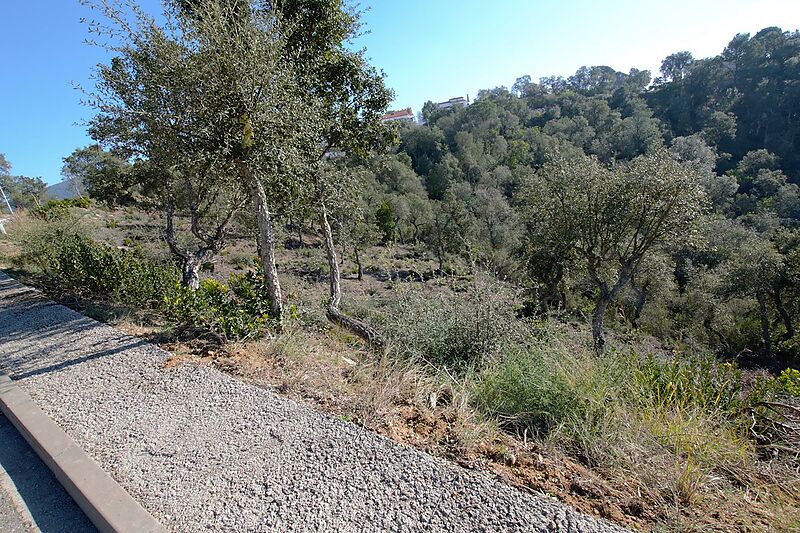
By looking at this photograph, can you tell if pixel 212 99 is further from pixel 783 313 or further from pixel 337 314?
pixel 783 313

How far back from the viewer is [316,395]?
3.13 metres

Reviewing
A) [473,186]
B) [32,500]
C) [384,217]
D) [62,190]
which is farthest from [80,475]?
[473,186]

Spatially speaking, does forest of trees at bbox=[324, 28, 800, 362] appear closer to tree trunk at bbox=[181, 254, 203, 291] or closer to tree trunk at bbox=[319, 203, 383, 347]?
tree trunk at bbox=[319, 203, 383, 347]

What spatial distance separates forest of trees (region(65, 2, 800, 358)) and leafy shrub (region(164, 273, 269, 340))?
31cm

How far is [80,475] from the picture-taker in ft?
7.67

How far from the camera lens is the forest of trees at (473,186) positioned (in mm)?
4133

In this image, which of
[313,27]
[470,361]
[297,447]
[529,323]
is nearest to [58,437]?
[297,447]

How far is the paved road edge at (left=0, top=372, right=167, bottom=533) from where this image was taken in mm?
1985

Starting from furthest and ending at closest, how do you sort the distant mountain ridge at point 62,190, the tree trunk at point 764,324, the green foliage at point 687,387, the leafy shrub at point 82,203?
the distant mountain ridge at point 62,190
the leafy shrub at point 82,203
the tree trunk at point 764,324
the green foliage at point 687,387

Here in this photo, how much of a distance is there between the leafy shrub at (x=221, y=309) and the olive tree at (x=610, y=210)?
30.7ft

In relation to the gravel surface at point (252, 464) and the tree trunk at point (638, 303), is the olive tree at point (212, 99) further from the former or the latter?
the tree trunk at point (638, 303)

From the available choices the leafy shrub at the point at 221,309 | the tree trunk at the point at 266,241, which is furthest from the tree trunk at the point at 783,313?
the leafy shrub at the point at 221,309

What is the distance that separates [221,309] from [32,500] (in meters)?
2.37

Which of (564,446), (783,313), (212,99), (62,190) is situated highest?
(62,190)
